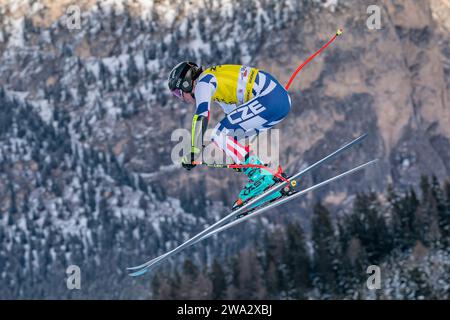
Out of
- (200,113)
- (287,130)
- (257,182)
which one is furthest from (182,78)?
(287,130)

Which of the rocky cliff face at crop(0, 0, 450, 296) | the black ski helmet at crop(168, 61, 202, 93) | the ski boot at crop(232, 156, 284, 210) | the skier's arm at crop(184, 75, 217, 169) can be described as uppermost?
the rocky cliff face at crop(0, 0, 450, 296)

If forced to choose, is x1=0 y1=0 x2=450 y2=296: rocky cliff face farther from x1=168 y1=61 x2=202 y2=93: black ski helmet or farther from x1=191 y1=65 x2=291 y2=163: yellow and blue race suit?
x1=168 y1=61 x2=202 y2=93: black ski helmet

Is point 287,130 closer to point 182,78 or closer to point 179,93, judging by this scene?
point 179,93

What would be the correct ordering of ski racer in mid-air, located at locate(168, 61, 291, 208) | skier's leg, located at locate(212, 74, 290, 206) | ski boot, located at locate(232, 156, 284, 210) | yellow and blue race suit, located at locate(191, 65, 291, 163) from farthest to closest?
ski boot, located at locate(232, 156, 284, 210) → skier's leg, located at locate(212, 74, 290, 206) → yellow and blue race suit, located at locate(191, 65, 291, 163) → ski racer in mid-air, located at locate(168, 61, 291, 208)

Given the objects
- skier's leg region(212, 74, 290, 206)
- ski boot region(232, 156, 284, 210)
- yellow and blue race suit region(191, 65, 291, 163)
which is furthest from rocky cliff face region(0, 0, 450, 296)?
yellow and blue race suit region(191, 65, 291, 163)

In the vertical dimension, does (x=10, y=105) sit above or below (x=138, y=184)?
above

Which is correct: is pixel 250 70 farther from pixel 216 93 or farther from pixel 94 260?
pixel 94 260
